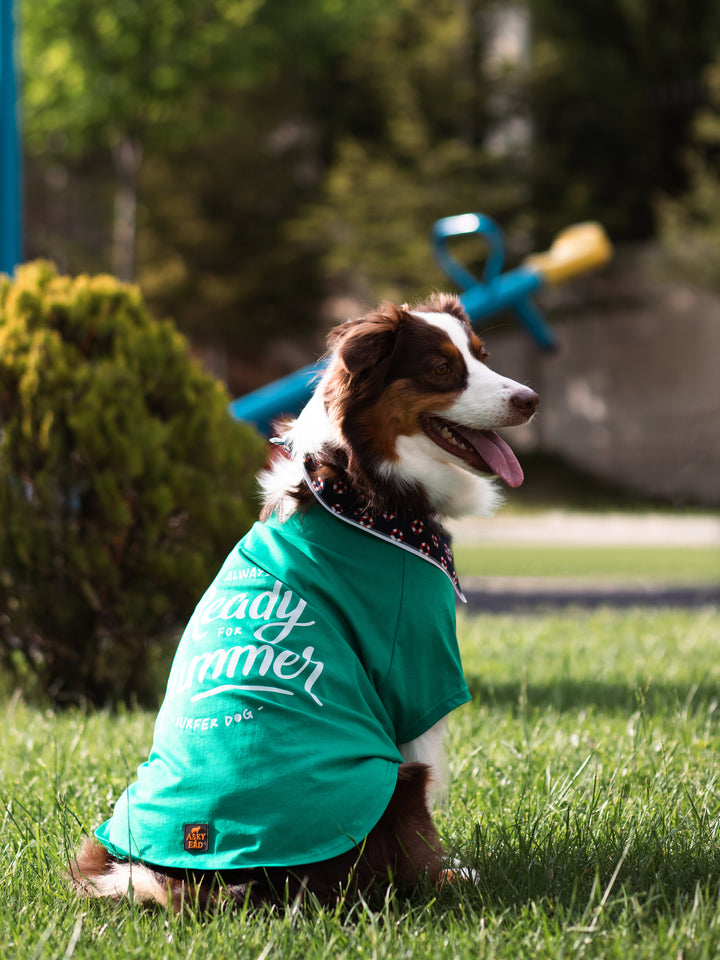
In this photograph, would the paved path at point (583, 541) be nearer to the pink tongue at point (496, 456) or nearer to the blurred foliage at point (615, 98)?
the pink tongue at point (496, 456)

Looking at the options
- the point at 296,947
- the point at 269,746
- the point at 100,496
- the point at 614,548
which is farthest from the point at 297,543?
the point at 614,548

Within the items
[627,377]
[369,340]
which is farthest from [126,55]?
[369,340]

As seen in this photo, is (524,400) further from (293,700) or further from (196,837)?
(196,837)

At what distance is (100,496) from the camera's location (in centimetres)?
450

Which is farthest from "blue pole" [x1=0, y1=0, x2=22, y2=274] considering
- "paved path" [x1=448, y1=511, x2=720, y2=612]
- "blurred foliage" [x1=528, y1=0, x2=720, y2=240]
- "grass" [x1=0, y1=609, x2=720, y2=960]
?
"blurred foliage" [x1=528, y1=0, x2=720, y2=240]

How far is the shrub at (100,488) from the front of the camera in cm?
452

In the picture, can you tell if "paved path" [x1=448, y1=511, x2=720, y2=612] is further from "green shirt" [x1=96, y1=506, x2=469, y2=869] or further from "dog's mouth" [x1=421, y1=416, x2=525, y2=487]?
"green shirt" [x1=96, y1=506, x2=469, y2=869]

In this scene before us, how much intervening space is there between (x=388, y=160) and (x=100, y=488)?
23692 mm

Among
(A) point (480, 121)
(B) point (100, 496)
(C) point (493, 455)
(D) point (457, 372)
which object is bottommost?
(B) point (100, 496)

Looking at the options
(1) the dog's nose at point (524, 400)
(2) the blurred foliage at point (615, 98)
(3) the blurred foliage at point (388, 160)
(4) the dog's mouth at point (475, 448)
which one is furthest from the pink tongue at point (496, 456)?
(2) the blurred foliage at point (615, 98)

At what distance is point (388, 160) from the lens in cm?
2648

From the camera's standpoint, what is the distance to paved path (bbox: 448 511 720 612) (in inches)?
385

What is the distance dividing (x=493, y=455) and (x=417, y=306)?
59 cm

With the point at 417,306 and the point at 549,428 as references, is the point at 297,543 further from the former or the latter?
the point at 549,428
